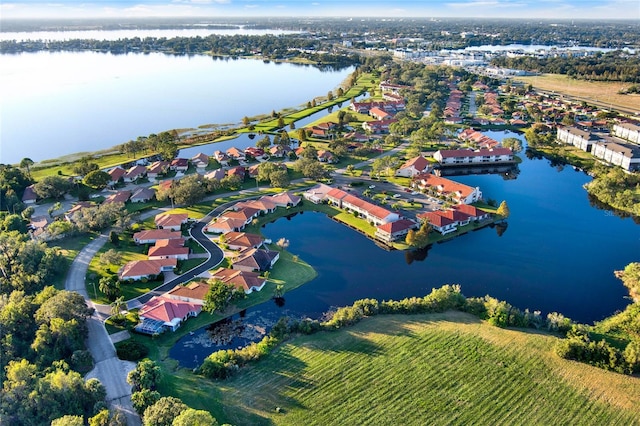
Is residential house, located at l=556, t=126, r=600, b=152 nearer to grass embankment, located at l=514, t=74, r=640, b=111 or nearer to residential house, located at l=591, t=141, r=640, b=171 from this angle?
residential house, located at l=591, t=141, r=640, b=171

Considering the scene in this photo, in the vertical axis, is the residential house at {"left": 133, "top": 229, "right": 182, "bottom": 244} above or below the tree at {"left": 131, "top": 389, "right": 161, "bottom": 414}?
above

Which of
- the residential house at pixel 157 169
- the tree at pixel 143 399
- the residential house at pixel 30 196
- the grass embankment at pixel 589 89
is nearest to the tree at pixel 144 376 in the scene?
the tree at pixel 143 399

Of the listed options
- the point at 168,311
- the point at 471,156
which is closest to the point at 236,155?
the point at 471,156

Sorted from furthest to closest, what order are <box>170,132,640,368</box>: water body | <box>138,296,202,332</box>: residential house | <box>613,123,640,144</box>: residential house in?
1. <box>613,123,640,144</box>: residential house
2. <box>170,132,640,368</box>: water body
3. <box>138,296,202,332</box>: residential house

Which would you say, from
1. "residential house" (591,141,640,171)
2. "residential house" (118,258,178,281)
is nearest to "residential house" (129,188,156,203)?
"residential house" (118,258,178,281)

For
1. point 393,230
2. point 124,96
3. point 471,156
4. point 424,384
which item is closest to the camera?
point 424,384

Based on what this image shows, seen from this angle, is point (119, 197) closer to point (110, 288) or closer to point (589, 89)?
point (110, 288)

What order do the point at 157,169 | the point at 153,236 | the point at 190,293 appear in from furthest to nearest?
the point at 157,169 < the point at 153,236 < the point at 190,293
